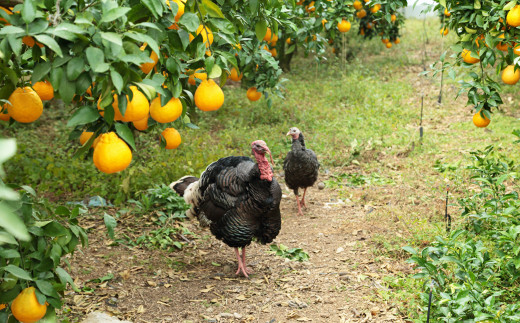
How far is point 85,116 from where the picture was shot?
1604mm

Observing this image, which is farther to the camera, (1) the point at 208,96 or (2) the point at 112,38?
(1) the point at 208,96

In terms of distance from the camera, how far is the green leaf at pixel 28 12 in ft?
4.71

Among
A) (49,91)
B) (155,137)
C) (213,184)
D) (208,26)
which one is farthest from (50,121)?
(208,26)

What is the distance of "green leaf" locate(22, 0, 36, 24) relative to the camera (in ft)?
4.71

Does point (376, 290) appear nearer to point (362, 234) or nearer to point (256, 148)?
point (362, 234)

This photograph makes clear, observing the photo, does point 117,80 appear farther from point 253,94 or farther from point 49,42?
point 253,94

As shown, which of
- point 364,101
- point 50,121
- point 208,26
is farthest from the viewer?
point 364,101

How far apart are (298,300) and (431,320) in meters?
1.08

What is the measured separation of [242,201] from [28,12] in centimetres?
280

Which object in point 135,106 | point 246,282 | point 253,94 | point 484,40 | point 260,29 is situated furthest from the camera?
point 253,94

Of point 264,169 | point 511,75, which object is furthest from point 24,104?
point 511,75

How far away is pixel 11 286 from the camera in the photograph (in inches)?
72.3

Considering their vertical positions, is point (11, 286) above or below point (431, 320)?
above

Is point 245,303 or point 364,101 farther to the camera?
point 364,101
